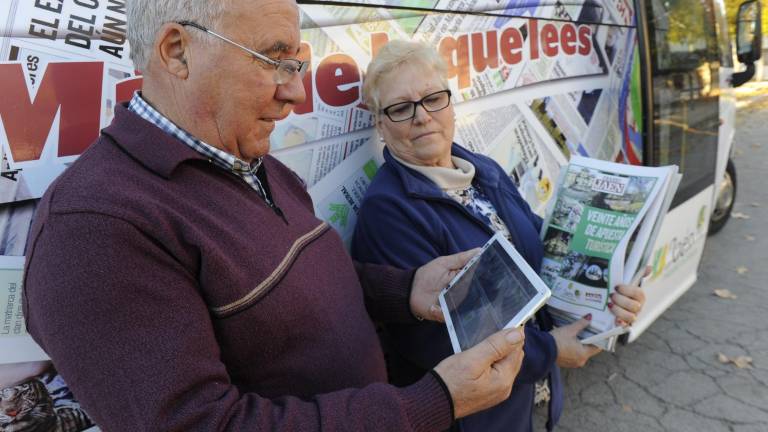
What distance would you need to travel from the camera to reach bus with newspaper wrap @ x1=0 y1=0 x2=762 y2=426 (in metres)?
1.00

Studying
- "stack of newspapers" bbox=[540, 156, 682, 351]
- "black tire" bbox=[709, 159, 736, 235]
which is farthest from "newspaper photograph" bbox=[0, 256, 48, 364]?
"black tire" bbox=[709, 159, 736, 235]

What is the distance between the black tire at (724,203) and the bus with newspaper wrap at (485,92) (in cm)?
82

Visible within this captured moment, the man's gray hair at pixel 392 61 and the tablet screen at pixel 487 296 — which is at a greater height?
the man's gray hair at pixel 392 61

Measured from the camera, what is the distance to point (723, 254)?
14.3 feet

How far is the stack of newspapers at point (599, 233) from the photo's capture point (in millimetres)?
1452

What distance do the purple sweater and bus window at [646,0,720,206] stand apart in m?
2.31

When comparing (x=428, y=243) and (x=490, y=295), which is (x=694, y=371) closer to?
(x=428, y=243)

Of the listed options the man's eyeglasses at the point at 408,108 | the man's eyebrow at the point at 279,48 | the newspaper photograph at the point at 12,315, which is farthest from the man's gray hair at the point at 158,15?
the man's eyeglasses at the point at 408,108

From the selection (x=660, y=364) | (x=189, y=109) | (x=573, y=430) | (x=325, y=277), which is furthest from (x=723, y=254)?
(x=189, y=109)

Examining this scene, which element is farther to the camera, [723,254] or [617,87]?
[723,254]

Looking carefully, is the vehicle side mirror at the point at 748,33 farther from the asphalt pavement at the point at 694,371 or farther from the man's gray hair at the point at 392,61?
the man's gray hair at the point at 392,61

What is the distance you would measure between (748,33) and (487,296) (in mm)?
3719

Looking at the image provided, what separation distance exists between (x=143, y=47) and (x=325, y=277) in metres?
0.56

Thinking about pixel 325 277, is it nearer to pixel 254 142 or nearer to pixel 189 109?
pixel 254 142
